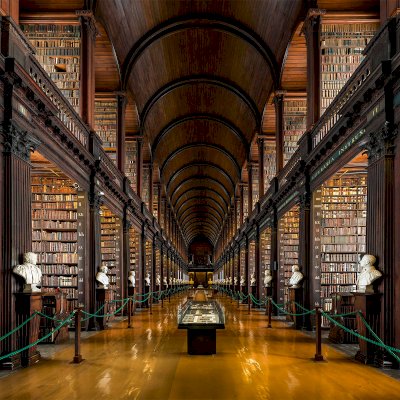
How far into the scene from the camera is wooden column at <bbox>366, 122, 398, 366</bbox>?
6.90 m

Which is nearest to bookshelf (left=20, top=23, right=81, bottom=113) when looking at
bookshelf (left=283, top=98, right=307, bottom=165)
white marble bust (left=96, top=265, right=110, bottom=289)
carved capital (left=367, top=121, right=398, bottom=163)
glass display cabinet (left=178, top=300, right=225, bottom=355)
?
white marble bust (left=96, top=265, right=110, bottom=289)

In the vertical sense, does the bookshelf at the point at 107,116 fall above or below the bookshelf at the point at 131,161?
above

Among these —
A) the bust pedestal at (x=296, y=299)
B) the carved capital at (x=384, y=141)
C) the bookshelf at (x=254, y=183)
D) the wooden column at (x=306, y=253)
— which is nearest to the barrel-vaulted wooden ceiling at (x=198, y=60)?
the bookshelf at (x=254, y=183)

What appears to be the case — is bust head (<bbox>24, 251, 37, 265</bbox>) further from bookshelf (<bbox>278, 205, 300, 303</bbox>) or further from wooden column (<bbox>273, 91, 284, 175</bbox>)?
wooden column (<bbox>273, 91, 284, 175</bbox>)

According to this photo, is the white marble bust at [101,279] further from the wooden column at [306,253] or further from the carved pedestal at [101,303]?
the wooden column at [306,253]

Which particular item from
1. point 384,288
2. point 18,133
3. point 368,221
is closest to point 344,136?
point 368,221

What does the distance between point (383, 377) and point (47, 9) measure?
9164 millimetres

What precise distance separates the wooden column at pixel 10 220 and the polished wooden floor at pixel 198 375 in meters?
0.65

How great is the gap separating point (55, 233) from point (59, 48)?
3.94 meters

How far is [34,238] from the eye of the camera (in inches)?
487

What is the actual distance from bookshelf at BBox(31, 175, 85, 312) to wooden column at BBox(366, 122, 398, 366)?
7.03 meters

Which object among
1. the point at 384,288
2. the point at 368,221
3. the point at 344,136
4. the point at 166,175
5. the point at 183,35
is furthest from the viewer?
A: the point at 166,175

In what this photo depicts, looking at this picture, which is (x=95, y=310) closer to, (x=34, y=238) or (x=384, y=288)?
(x=34, y=238)

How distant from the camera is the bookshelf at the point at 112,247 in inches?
599
